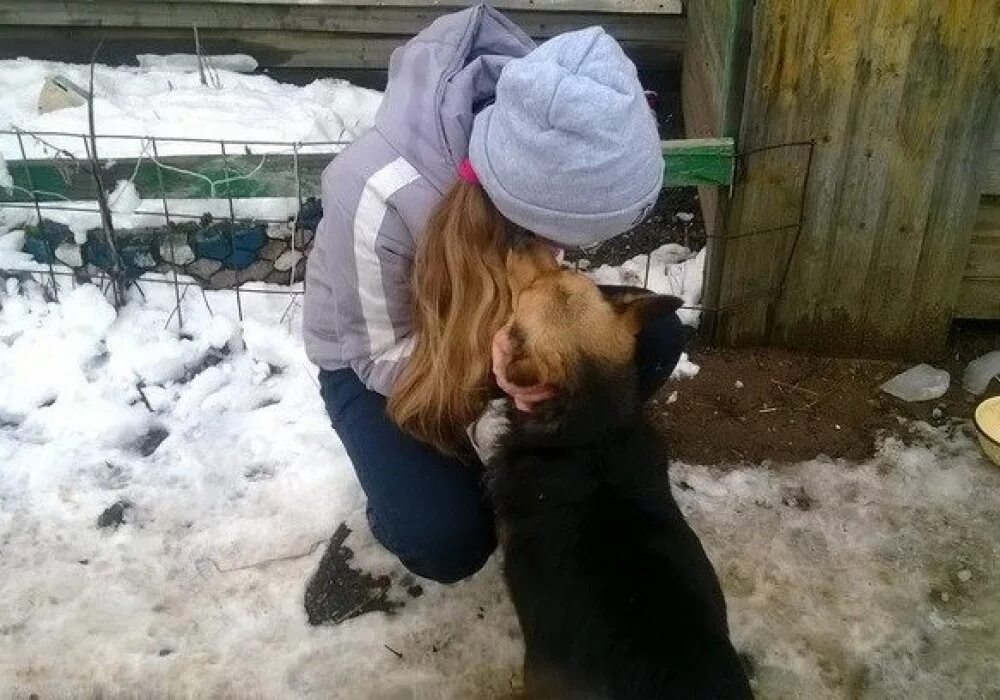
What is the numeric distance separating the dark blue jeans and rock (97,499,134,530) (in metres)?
0.79

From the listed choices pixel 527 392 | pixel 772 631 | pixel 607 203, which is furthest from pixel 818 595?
pixel 607 203

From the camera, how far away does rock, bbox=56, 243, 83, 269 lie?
3.65 metres

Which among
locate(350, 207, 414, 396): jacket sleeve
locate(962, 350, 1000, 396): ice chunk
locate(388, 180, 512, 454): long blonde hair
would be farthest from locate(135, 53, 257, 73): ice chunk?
locate(962, 350, 1000, 396): ice chunk

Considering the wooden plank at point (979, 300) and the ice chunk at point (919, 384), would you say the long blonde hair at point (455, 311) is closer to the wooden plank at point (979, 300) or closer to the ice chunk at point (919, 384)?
the ice chunk at point (919, 384)

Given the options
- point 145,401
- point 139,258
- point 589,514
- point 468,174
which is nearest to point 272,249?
point 139,258

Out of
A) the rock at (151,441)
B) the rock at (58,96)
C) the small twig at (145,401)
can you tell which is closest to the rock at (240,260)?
the small twig at (145,401)

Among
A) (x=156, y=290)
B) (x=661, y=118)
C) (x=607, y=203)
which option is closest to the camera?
(x=607, y=203)

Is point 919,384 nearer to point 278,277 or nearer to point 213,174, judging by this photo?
point 278,277

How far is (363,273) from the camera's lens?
220cm

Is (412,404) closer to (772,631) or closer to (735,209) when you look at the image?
(772,631)

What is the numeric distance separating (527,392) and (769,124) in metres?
1.47

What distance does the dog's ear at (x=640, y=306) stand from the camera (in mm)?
2150

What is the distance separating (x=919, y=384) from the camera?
332 centimetres

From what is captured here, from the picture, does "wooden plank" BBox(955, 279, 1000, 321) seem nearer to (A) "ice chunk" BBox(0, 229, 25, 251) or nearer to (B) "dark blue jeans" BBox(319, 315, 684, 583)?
(B) "dark blue jeans" BBox(319, 315, 684, 583)
